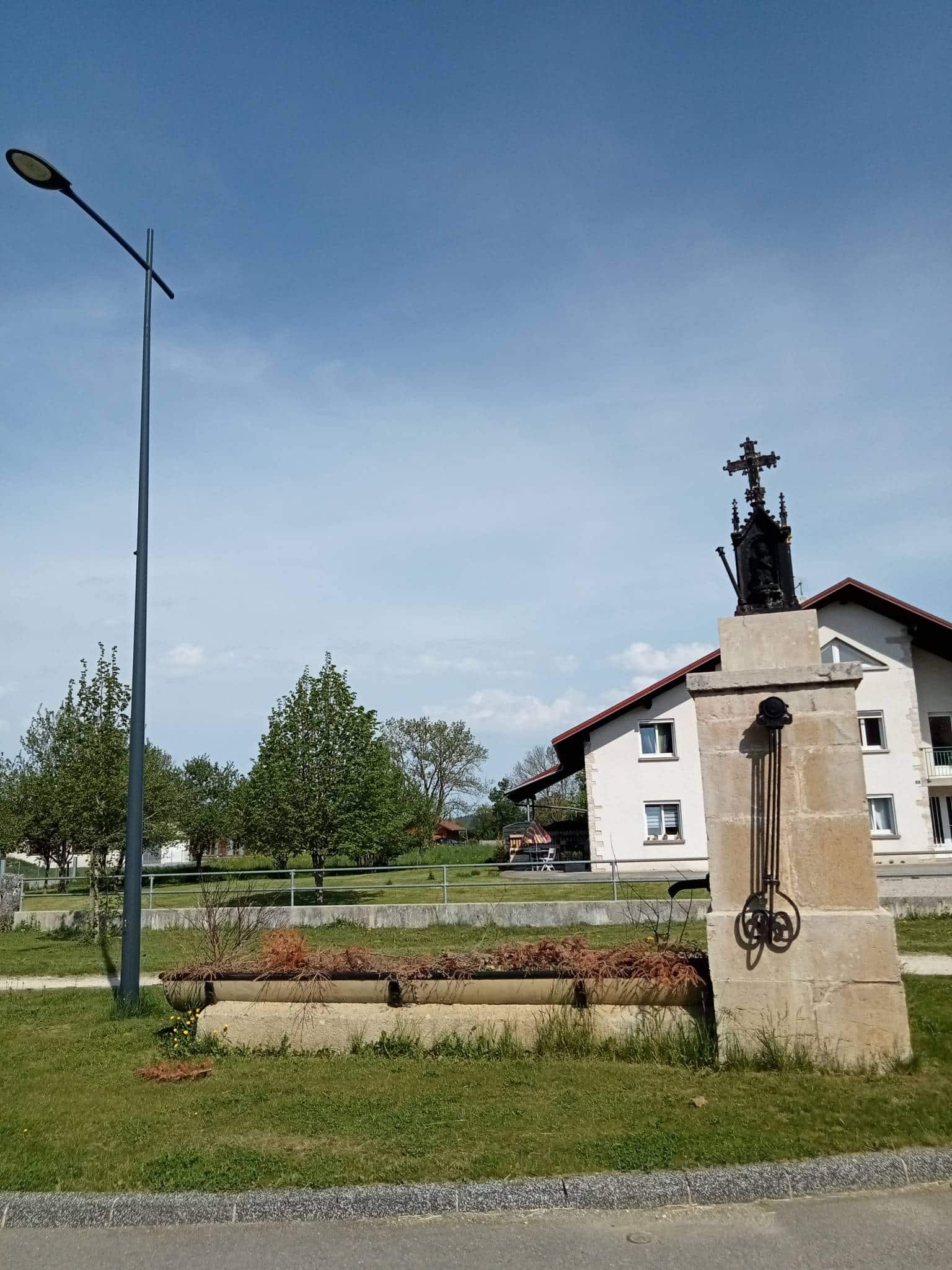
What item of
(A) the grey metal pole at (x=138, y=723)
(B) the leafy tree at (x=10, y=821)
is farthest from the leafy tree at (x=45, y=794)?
(A) the grey metal pole at (x=138, y=723)

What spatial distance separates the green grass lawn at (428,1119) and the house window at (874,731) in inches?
1000

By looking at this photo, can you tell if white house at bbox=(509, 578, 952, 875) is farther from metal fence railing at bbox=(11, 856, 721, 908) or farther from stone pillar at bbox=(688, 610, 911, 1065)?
stone pillar at bbox=(688, 610, 911, 1065)

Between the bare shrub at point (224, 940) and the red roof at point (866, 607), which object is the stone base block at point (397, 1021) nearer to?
the bare shrub at point (224, 940)

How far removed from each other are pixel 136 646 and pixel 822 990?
786cm

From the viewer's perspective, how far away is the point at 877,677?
3127cm

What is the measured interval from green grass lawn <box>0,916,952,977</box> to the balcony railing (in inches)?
656

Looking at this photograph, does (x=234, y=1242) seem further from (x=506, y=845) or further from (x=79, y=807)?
(x=506, y=845)

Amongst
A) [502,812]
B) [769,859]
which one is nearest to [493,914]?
[769,859]

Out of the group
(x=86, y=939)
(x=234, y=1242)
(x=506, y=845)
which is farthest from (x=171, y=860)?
(x=234, y=1242)

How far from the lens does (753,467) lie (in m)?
7.78

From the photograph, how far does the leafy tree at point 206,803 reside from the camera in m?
53.2

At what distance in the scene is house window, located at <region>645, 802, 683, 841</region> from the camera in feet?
105

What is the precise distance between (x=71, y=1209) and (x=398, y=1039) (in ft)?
9.56

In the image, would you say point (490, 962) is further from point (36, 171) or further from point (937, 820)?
point (937, 820)
